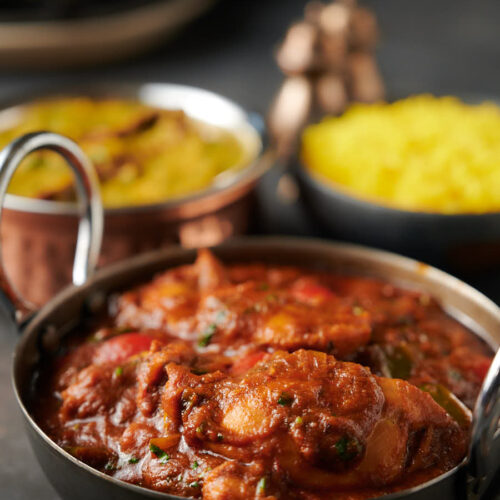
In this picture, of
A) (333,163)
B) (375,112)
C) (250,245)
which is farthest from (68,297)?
(375,112)

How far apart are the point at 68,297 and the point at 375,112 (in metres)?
2.25

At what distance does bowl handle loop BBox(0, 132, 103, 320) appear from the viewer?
1.98m

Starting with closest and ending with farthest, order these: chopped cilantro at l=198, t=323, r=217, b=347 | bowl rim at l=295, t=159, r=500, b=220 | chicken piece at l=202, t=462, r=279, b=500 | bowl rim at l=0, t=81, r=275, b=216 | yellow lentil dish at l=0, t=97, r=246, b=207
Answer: chicken piece at l=202, t=462, r=279, b=500, chopped cilantro at l=198, t=323, r=217, b=347, bowl rim at l=0, t=81, r=275, b=216, bowl rim at l=295, t=159, r=500, b=220, yellow lentil dish at l=0, t=97, r=246, b=207

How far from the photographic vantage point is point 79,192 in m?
2.40

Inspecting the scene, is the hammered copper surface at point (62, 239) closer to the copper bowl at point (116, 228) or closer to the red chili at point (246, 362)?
the copper bowl at point (116, 228)

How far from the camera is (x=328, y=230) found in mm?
3318

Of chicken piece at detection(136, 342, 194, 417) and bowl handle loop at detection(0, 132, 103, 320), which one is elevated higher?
bowl handle loop at detection(0, 132, 103, 320)

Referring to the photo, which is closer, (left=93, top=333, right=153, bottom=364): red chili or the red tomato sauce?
the red tomato sauce

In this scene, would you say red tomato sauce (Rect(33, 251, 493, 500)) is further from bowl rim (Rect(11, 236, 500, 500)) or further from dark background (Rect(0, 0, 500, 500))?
dark background (Rect(0, 0, 500, 500))

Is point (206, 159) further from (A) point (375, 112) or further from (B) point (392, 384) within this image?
(B) point (392, 384)

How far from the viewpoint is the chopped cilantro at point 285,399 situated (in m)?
1.63

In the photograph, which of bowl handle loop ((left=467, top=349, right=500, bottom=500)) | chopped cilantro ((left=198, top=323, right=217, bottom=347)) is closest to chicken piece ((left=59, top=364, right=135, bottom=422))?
chopped cilantro ((left=198, top=323, right=217, bottom=347))

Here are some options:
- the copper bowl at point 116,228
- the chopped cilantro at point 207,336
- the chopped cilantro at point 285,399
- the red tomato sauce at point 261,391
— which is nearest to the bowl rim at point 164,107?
the copper bowl at point 116,228

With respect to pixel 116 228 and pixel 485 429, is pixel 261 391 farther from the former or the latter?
pixel 116 228
